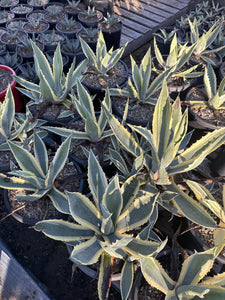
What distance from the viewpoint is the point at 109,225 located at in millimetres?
786

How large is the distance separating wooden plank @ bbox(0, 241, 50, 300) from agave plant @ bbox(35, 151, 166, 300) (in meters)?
0.34

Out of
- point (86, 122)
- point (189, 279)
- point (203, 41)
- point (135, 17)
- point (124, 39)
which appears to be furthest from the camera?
point (135, 17)

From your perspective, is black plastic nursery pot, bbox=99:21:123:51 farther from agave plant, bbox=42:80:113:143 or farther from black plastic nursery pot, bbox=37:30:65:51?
agave plant, bbox=42:80:113:143

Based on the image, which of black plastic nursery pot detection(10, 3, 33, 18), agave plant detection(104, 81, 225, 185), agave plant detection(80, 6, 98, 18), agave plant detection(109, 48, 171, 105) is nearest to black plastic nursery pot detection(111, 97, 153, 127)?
agave plant detection(109, 48, 171, 105)

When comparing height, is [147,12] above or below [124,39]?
above

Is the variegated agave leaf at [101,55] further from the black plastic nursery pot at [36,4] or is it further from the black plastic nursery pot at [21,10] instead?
the black plastic nursery pot at [36,4]

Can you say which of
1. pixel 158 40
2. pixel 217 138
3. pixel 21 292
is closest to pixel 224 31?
pixel 158 40

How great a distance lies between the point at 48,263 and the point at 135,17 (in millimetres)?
2766

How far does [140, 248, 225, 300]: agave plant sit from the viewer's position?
0.70 m

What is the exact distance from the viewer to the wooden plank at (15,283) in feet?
3.26

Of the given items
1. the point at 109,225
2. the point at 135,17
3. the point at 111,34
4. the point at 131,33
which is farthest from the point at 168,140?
the point at 135,17

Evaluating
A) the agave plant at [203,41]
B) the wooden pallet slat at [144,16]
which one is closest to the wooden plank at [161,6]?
the wooden pallet slat at [144,16]

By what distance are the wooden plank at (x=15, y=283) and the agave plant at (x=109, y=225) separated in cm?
34

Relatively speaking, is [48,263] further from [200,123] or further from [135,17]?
[135,17]
